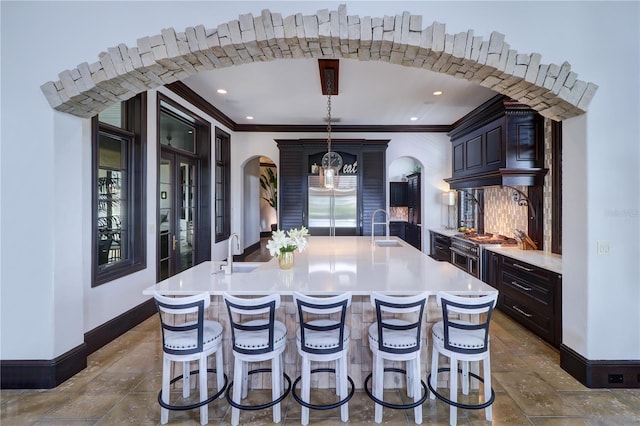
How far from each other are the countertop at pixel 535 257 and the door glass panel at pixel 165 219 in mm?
4517

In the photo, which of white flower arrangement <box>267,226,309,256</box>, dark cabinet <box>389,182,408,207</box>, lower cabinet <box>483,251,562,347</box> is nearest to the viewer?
white flower arrangement <box>267,226,309,256</box>

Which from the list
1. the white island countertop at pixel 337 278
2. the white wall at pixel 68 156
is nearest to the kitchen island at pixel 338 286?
the white island countertop at pixel 337 278

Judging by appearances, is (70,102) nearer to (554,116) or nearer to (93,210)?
(93,210)

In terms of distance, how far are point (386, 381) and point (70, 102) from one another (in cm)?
332

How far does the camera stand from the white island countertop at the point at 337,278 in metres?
2.24

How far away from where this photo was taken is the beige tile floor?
2.18 metres

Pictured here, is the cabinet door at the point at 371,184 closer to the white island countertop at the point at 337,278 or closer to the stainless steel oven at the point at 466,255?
the stainless steel oven at the point at 466,255

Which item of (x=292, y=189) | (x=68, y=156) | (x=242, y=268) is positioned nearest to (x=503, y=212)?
(x=292, y=189)

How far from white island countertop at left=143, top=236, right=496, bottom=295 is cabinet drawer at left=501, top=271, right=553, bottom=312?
3.83ft

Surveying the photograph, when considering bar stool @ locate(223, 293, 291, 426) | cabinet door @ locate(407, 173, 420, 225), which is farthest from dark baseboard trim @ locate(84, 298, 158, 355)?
cabinet door @ locate(407, 173, 420, 225)

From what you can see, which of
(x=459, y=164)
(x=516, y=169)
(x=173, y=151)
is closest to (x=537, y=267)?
(x=516, y=169)

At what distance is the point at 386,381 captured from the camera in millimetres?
2531

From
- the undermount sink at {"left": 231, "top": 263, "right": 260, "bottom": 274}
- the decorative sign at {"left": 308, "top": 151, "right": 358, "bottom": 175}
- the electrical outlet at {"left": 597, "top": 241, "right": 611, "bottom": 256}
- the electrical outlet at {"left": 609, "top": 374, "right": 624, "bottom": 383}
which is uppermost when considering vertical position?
the decorative sign at {"left": 308, "top": 151, "right": 358, "bottom": 175}

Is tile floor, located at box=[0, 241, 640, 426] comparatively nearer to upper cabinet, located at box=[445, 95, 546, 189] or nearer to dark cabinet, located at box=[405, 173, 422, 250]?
upper cabinet, located at box=[445, 95, 546, 189]
